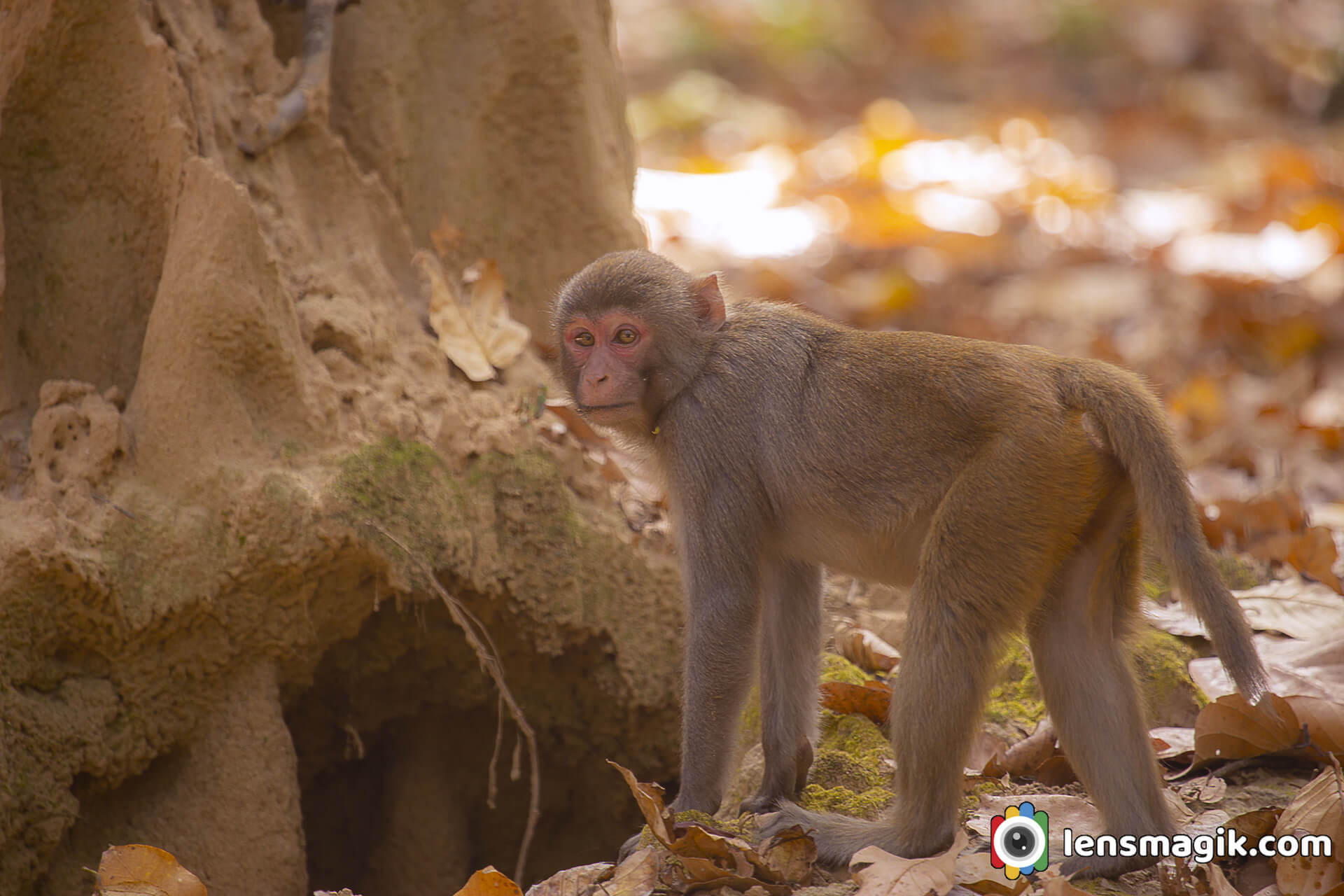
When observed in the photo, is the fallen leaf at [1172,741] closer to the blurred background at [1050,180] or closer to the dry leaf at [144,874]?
the blurred background at [1050,180]

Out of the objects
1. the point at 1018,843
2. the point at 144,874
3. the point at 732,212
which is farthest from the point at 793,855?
the point at 732,212

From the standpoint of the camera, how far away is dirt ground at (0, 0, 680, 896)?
13.9ft

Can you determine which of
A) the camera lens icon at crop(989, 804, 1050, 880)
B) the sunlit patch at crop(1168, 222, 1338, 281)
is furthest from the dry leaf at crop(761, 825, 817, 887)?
the sunlit patch at crop(1168, 222, 1338, 281)

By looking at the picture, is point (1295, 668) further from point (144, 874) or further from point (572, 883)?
point (144, 874)

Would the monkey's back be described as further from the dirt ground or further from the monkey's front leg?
the dirt ground

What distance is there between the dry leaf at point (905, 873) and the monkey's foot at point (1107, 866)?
1.03 feet

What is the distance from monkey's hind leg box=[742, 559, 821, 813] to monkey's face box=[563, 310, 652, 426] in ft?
2.34

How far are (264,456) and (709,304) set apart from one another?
1.63m

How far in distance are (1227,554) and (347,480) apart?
364cm

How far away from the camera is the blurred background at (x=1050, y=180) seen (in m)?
9.14

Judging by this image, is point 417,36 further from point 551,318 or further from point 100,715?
point 100,715

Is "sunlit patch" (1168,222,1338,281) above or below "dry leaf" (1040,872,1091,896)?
above

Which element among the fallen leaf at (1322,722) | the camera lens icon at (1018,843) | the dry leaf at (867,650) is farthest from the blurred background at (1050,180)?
the camera lens icon at (1018,843)

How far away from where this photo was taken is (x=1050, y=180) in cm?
1332
